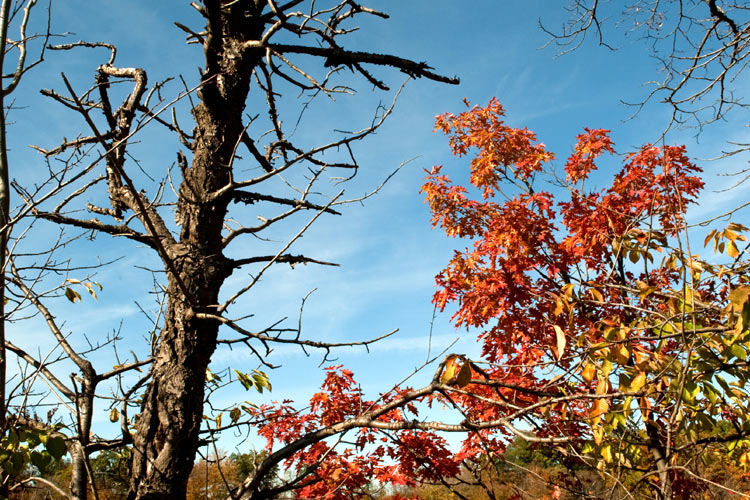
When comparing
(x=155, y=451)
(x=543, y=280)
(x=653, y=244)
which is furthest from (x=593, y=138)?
(x=155, y=451)

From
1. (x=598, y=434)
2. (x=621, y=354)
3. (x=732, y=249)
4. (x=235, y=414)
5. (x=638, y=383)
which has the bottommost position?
(x=598, y=434)

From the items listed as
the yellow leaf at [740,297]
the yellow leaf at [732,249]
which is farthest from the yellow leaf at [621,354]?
the yellow leaf at [732,249]

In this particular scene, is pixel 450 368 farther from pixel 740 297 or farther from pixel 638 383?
pixel 740 297

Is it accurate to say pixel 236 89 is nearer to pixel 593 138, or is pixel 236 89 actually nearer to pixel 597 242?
pixel 597 242

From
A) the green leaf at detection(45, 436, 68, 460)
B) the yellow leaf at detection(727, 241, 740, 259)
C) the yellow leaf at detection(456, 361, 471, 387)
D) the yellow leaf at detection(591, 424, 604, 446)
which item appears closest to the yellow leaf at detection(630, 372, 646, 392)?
the yellow leaf at detection(591, 424, 604, 446)

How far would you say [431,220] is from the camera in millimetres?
6055

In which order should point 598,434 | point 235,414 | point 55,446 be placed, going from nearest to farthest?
1. point 55,446
2. point 598,434
3. point 235,414

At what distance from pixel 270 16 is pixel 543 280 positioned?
3.68m

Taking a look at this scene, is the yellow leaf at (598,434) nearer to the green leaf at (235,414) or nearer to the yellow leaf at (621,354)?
the yellow leaf at (621,354)

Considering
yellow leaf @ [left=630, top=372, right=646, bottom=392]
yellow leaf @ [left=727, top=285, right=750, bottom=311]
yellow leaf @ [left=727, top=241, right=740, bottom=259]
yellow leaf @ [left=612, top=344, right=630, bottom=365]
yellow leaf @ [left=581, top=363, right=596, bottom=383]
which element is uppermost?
yellow leaf @ [left=727, top=241, right=740, bottom=259]

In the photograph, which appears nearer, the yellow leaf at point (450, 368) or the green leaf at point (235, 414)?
the yellow leaf at point (450, 368)

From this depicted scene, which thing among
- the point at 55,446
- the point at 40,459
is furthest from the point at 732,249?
the point at 40,459

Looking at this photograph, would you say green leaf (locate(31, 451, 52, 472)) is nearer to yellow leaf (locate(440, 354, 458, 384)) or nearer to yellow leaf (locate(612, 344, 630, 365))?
yellow leaf (locate(440, 354, 458, 384))

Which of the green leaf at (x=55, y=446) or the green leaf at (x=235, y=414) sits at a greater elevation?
the green leaf at (x=235, y=414)
